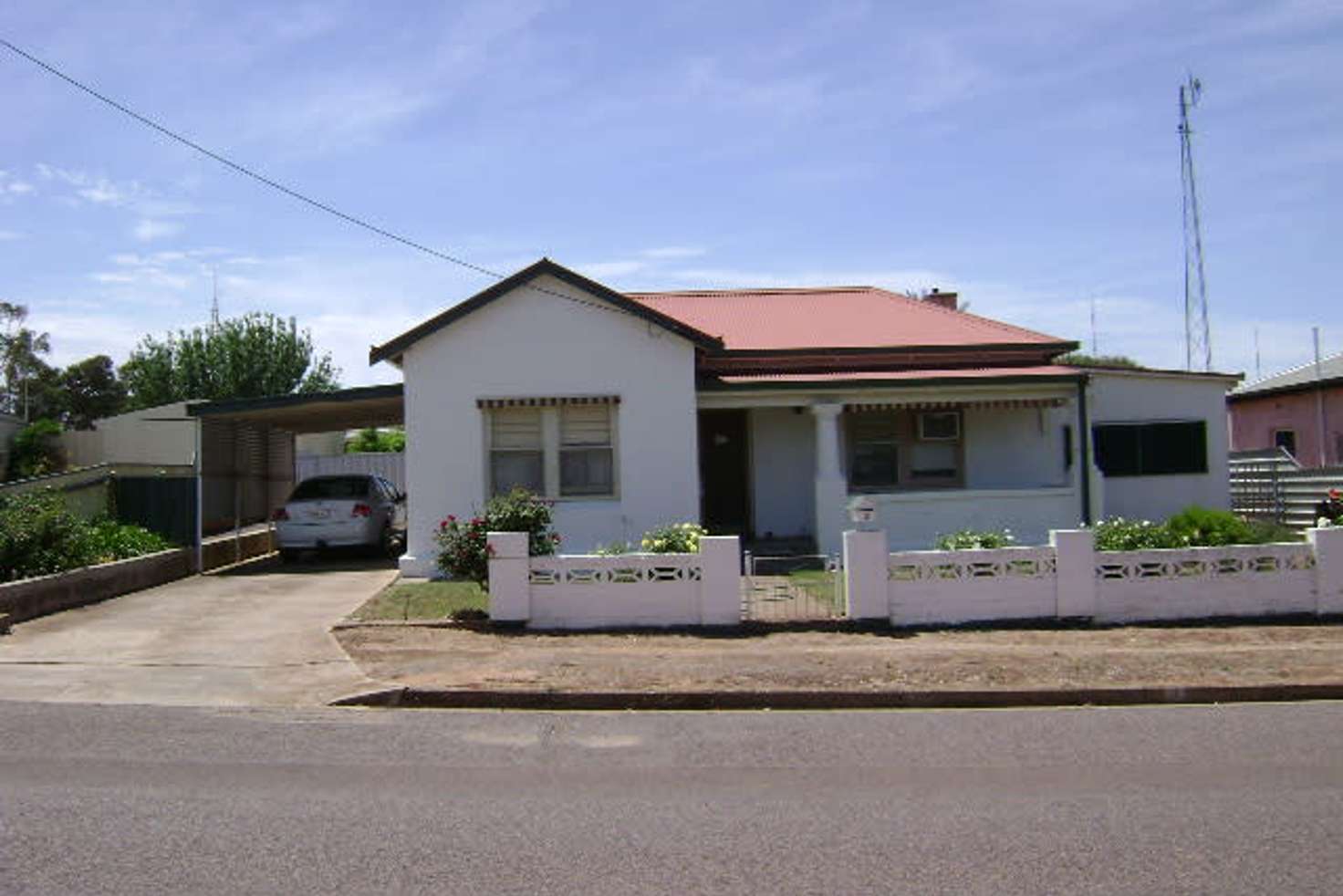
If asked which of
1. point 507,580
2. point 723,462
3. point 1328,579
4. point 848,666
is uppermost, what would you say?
point 723,462

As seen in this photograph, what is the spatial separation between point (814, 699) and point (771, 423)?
936 centimetres

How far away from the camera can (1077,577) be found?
12344 mm

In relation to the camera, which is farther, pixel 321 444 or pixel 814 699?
pixel 321 444

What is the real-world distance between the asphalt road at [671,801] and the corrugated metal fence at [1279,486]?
13.2 m

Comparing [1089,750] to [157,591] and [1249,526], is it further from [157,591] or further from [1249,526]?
[157,591]

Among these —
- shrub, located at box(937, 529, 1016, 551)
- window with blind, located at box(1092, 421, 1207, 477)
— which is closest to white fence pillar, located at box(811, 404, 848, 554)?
shrub, located at box(937, 529, 1016, 551)

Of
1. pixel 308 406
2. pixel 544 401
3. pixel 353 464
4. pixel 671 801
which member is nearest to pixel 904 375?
pixel 544 401

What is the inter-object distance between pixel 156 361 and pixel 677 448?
111 feet

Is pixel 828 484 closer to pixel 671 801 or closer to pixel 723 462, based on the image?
pixel 723 462

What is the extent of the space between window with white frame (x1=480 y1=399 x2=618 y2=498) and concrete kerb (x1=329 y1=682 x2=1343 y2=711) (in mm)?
6972

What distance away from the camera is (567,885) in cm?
501

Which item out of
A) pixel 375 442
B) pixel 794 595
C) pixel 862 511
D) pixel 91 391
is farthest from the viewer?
pixel 91 391

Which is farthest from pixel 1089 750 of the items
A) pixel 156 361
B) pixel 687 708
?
pixel 156 361

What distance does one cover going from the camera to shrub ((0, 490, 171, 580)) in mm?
13305
